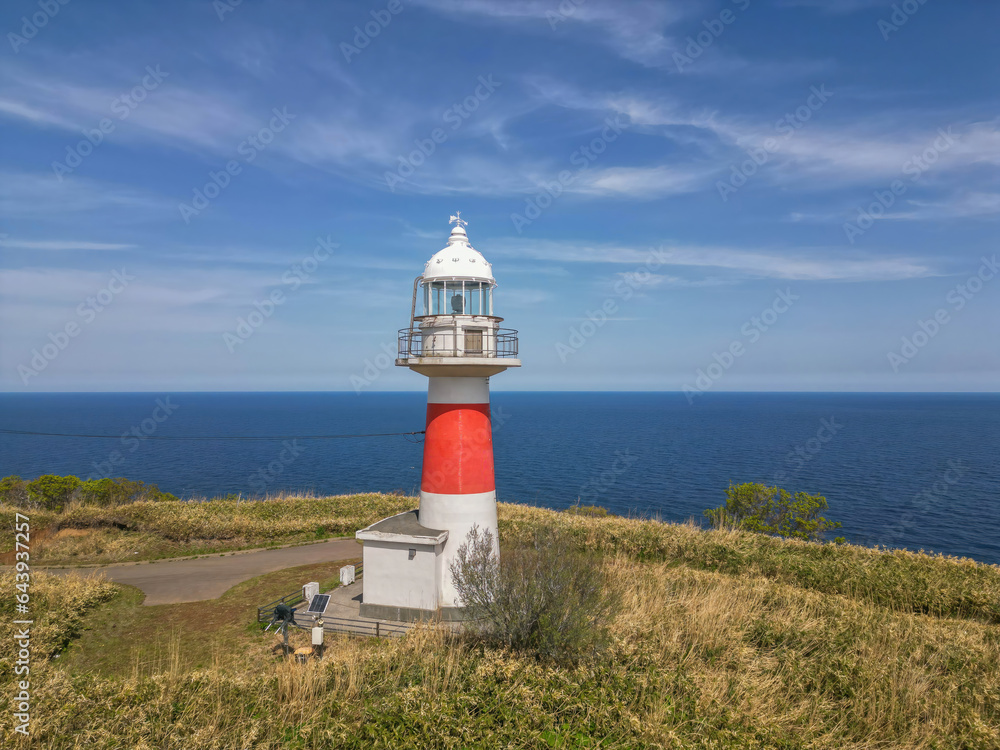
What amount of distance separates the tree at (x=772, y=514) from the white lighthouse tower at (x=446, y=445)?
23168 millimetres

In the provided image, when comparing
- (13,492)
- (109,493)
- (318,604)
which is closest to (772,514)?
(318,604)

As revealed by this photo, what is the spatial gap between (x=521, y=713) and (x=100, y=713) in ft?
21.7

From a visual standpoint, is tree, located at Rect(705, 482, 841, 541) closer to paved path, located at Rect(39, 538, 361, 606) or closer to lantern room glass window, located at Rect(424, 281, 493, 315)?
paved path, located at Rect(39, 538, 361, 606)

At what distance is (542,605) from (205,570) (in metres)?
15.6

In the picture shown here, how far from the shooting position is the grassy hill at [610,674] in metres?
8.16

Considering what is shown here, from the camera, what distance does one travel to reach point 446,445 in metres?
16.0

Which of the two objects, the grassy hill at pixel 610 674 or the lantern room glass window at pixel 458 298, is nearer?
the grassy hill at pixel 610 674

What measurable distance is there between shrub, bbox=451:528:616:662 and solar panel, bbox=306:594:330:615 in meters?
5.05

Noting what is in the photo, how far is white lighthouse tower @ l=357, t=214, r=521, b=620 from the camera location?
15.4 meters

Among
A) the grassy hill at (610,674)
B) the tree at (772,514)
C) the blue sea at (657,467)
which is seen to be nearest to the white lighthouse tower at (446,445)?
the grassy hill at (610,674)

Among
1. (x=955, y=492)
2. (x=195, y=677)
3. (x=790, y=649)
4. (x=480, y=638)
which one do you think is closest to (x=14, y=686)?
(x=195, y=677)

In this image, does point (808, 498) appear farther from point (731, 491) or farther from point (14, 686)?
point (14, 686)

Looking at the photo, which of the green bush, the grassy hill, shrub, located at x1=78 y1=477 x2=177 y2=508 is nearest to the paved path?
the grassy hill

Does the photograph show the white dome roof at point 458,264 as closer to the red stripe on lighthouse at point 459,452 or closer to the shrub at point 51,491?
the red stripe on lighthouse at point 459,452
